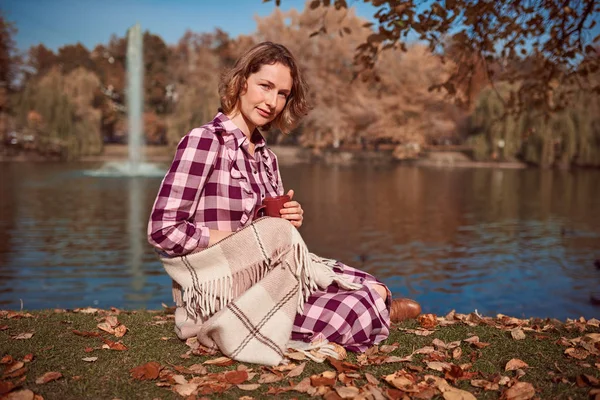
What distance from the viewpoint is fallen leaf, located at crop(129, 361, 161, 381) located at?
2.68m

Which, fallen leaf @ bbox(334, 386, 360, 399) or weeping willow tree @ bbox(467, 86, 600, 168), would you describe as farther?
weeping willow tree @ bbox(467, 86, 600, 168)

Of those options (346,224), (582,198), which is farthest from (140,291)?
(582,198)

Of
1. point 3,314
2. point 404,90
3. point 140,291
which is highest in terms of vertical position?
point 404,90

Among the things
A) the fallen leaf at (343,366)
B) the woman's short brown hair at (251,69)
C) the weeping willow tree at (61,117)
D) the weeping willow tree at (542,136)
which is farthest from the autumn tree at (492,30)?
the weeping willow tree at (61,117)

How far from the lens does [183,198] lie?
9.16ft

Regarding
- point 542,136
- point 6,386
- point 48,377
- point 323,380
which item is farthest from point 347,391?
point 542,136

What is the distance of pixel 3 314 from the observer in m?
3.87

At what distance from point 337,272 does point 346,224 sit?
9491 millimetres

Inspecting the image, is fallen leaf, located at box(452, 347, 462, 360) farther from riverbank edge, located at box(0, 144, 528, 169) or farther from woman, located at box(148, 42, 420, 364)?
riverbank edge, located at box(0, 144, 528, 169)

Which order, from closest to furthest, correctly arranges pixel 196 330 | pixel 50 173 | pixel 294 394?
pixel 294 394 < pixel 196 330 < pixel 50 173

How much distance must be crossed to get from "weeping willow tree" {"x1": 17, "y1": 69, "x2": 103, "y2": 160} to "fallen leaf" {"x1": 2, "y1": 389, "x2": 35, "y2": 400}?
32893mm

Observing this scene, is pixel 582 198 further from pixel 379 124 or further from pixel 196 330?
pixel 379 124

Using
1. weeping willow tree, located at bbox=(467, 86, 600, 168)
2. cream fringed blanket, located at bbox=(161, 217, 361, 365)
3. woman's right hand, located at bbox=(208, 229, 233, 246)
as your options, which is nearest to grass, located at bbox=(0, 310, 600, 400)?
cream fringed blanket, located at bbox=(161, 217, 361, 365)

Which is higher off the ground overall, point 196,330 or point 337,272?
point 337,272
